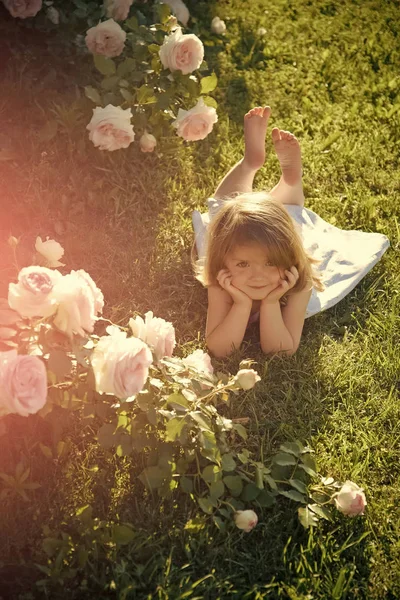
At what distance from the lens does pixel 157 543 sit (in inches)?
97.4

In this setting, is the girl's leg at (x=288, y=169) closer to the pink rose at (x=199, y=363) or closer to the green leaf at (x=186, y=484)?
the pink rose at (x=199, y=363)

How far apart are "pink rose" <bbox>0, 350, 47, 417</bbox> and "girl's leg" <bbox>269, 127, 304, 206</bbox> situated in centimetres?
205

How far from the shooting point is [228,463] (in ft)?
8.30

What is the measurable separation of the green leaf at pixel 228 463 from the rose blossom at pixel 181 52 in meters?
2.01

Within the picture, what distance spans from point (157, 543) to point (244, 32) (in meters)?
3.98

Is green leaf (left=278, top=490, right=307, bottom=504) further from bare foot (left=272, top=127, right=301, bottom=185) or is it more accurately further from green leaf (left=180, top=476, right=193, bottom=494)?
bare foot (left=272, top=127, right=301, bottom=185)

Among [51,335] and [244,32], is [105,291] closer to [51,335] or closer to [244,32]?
[51,335]

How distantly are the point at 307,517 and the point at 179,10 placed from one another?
3486 mm

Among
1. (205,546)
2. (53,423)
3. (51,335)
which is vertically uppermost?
(51,335)

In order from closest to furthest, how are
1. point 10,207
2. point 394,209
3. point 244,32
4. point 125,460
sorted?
point 125,460 < point 10,207 < point 394,209 < point 244,32

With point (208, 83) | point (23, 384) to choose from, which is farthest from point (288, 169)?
point (23, 384)

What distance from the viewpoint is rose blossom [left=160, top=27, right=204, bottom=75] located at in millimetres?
3621

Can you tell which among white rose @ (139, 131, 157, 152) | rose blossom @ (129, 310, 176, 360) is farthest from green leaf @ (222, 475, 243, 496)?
white rose @ (139, 131, 157, 152)

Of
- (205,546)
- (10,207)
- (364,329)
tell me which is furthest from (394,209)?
(205,546)
